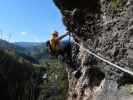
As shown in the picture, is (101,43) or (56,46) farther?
(56,46)

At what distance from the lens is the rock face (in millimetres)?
6988

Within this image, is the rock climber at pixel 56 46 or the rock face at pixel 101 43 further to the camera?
the rock climber at pixel 56 46

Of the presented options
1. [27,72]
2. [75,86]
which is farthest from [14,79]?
[75,86]

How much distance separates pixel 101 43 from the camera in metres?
8.23

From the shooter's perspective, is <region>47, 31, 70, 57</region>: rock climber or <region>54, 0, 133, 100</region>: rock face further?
<region>47, 31, 70, 57</region>: rock climber

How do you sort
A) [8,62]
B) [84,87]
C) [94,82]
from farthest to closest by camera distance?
[8,62] → [84,87] → [94,82]

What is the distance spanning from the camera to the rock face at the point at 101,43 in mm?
6988

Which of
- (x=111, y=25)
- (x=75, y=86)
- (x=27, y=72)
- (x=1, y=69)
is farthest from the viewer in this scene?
(x=27, y=72)

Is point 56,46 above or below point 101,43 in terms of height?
above

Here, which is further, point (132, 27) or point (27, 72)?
point (27, 72)

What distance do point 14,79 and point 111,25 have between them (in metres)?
53.7

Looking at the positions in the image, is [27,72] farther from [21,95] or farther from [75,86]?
[75,86]

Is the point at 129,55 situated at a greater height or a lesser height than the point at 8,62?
lesser

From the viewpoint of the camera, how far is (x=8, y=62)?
62062 mm
